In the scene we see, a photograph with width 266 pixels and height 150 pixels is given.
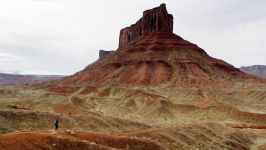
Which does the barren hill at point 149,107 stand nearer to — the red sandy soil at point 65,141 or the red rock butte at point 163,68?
Result: the red sandy soil at point 65,141

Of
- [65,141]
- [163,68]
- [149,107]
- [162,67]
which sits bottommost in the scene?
[65,141]

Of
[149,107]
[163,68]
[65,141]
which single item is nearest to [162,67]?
[163,68]

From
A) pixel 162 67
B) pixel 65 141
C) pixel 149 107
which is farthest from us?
pixel 162 67

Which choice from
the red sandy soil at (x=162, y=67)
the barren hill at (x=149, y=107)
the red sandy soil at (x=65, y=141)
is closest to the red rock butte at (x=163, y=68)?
the red sandy soil at (x=162, y=67)

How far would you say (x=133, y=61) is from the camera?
18625cm

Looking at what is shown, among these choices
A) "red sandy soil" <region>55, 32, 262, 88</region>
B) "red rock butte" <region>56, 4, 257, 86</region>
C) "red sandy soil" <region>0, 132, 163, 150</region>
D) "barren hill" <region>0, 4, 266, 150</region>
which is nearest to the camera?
"red sandy soil" <region>0, 132, 163, 150</region>

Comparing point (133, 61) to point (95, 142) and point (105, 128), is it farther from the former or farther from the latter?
point (95, 142)

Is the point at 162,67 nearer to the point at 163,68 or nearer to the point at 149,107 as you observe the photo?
the point at 163,68

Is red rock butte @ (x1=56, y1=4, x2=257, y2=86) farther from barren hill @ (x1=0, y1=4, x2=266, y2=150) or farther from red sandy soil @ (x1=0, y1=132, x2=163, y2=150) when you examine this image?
red sandy soil @ (x1=0, y1=132, x2=163, y2=150)

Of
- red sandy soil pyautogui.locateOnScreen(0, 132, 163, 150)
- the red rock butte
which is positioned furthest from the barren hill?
the red rock butte

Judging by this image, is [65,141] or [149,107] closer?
[65,141]

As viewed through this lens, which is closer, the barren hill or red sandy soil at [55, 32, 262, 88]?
the barren hill

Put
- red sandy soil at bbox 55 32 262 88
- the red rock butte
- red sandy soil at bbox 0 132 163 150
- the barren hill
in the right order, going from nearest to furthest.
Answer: red sandy soil at bbox 0 132 163 150, the barren hill, the red rock butte, red sandy soil at bbox 55 32 262 88

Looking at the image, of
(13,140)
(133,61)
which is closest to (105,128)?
(13,140)
